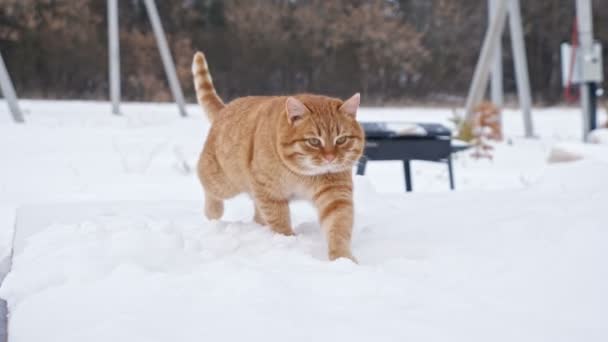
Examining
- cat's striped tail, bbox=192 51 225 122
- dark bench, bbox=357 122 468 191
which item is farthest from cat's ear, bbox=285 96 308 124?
dark bench, bbox=357 122 468 191

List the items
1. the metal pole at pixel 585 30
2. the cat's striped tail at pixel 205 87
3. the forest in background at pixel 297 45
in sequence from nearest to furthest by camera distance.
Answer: the cat's striped tail at pixel 205 87
the metal pole at pixel 585 30
the forest in background at pixel 297 45

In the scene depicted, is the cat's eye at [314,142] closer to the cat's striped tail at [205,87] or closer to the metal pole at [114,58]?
the cat's striped tail at [205,87]

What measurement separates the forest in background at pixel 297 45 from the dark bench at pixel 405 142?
333 cm

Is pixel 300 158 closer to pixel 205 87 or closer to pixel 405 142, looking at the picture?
pixel 205 87

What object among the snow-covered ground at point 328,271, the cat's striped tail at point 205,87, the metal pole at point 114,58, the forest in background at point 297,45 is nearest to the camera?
the snow-covered ground at point 328,271

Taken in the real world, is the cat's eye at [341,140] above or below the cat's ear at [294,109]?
below

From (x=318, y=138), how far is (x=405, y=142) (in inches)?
51.3

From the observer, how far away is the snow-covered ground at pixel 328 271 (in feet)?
3.36

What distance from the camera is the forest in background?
6.25 meters

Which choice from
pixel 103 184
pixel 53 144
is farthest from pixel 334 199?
pixel 53 144

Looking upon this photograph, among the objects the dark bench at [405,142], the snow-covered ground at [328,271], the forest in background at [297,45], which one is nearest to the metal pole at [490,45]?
the forest in background at [297,45]

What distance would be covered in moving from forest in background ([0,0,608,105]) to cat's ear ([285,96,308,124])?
460 cm

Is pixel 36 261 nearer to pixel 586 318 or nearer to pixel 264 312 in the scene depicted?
pixel 264 312

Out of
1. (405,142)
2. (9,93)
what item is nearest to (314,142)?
(405,142)
